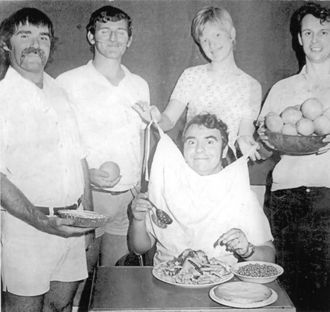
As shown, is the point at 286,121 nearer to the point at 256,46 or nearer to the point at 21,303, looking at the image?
the point at 256,46

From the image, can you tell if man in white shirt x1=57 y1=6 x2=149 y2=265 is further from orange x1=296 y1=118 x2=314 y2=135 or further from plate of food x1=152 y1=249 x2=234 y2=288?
orange x1=296 y1=118 x2=314 y2=135

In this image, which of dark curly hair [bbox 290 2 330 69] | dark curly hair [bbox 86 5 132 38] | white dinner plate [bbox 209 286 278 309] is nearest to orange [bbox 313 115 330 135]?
dark curly hair [bbox 290 2 330 69]

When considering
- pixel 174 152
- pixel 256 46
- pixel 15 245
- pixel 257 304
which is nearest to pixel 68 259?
pixel 15 245

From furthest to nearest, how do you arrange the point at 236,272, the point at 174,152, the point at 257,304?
the point at 174,152
the point at 236,272
the point at 257,304

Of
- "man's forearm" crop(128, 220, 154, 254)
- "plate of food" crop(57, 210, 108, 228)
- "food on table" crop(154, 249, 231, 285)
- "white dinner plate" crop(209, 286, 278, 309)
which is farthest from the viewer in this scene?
"man's forearm" crop(128, 220, 154, 254)

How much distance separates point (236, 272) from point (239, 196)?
8.9 inches

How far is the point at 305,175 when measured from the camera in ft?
4.69

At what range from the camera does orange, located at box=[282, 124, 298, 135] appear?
1.34 metres

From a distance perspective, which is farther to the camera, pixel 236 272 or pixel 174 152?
pixel 174 152

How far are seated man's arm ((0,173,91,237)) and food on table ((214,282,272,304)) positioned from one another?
420 millimetres

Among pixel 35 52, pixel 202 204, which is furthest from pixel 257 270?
pixel 35 52

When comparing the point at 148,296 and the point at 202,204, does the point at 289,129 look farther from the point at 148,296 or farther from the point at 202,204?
the point at 148,296

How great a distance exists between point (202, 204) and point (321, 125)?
14.6 inches

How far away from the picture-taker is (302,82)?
141 centimetres
